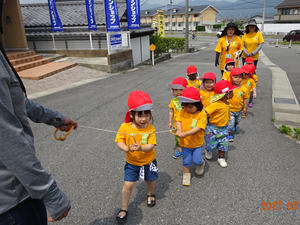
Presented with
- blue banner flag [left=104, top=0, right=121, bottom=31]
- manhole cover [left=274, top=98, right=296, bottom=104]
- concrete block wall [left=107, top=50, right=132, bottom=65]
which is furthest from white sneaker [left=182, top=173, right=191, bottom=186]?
blue banner flag [left=104, top=0, right=121, bottom=31]

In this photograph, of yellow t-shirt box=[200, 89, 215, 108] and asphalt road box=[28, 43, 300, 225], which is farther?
yellow t-shirt box=[200, 89, 215, 108]

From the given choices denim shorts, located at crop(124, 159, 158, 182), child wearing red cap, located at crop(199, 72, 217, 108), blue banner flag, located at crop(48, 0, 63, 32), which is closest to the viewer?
denim shorts, located at crop(124, 159, 158, 182)

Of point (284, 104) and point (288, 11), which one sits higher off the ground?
point (288, 11)

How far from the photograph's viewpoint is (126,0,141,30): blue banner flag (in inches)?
567

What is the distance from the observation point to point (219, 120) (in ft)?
12.1

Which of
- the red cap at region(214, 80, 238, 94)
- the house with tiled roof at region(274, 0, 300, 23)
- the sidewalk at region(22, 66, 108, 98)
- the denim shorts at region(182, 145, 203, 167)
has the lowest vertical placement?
the sidewalk at region(22, 66, 108, 98)

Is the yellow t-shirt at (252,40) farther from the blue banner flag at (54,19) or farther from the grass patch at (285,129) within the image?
the blue banner flag at (54,19)

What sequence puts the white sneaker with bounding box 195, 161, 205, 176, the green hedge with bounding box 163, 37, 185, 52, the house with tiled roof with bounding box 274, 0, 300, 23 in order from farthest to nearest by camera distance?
1. the house with tiled roof with bounding box 274, 0, 300, 23
2. the green hedge with bounding box 163, 37, 185, 52
3. the white sneaker with bounding box 195, 161, 205, 176

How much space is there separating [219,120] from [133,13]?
12.9 meters

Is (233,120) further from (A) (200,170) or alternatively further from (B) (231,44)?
(B) (231,44)

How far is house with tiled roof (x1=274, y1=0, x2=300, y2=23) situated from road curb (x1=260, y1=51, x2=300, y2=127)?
5486cm

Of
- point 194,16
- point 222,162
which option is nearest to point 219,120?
point 222,162

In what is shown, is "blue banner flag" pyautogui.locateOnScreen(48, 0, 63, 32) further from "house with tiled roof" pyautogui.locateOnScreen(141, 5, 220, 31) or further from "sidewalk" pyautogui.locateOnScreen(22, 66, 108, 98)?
"house with tiled roof" pyautogui.locateOnScreen(141, 5, 220, 31)

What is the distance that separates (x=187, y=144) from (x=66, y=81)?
8959 mm
